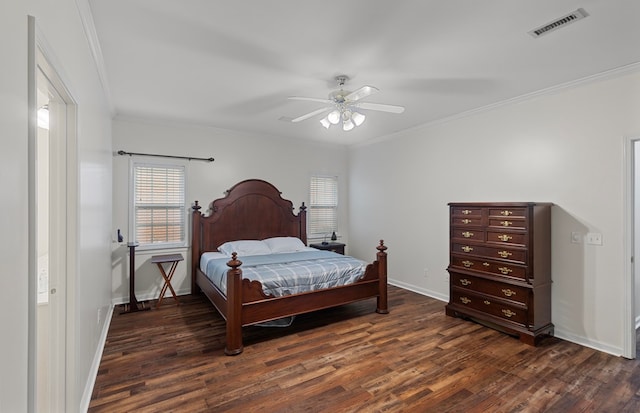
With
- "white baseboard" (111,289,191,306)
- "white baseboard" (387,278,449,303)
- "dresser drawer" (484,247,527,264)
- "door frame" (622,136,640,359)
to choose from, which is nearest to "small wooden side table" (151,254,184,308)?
"white baseboard" (111,289,191,306)

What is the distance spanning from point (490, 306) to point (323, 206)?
3.54 meters

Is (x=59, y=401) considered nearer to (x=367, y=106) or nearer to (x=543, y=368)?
(x=367, y=106)

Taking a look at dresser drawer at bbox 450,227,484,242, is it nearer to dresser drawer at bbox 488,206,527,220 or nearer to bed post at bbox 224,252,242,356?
dresser drawer at bbox 488,206,527,220

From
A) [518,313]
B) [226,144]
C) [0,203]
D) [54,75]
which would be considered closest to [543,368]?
[518,313]

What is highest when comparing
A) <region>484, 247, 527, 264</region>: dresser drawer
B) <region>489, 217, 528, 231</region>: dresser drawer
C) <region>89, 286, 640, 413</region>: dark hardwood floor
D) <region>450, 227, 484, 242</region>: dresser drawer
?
<region>489, 217, 528, 231</region>: dresser drawer

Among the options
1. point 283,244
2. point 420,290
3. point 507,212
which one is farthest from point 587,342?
point 283,244

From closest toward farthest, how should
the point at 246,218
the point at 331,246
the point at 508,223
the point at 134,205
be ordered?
1. the point at 508,223
2. the point at 134,205
3. the point at 246,218
4. the point at 331,246

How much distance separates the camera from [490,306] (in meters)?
3.63

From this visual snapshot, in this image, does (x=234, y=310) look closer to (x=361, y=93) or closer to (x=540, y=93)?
(x=361, y=93)

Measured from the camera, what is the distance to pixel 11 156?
38.6 inches

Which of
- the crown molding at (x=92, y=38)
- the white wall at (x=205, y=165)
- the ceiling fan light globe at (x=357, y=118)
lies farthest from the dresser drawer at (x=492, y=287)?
the crown molding at (x=92, y=38)

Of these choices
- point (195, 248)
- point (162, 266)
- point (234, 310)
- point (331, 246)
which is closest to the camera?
point (234, 310)

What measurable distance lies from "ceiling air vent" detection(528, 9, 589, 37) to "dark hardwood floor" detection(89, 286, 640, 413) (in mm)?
2742

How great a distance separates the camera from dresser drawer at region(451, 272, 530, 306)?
336cm
